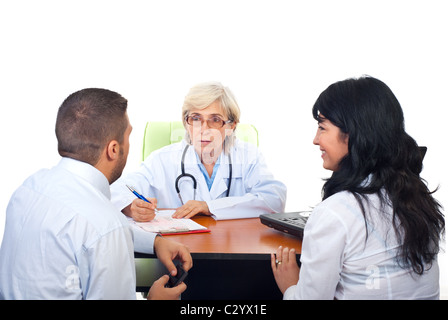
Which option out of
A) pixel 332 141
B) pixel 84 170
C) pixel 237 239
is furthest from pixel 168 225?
pixel 332 141

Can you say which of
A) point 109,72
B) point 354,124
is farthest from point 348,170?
point 109,72

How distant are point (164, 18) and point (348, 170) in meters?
2.25

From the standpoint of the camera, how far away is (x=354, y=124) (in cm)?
108

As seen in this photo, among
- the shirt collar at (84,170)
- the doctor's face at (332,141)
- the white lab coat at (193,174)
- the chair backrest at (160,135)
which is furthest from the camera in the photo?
the chair backrest at (160,135)

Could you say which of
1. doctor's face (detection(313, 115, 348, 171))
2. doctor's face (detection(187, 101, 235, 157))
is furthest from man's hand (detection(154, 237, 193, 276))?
doctor's face (detection(187, 101, 235, 157))

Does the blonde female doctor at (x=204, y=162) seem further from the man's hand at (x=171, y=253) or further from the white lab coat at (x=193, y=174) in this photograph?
the man's hand at (x=171, y=253)

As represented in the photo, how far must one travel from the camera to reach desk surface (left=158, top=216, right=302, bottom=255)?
128cm

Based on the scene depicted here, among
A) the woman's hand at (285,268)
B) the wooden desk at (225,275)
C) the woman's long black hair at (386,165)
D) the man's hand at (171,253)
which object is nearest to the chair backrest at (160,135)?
the wooden desk at (225,275)

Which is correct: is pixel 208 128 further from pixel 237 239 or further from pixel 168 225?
pixel 237 239

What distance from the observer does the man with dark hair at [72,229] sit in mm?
910

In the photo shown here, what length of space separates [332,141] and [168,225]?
26.0 inches

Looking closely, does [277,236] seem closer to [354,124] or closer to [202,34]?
[354,124]

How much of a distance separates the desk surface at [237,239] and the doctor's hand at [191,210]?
71 mm

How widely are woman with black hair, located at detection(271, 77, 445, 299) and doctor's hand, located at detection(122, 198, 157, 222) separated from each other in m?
0.64
